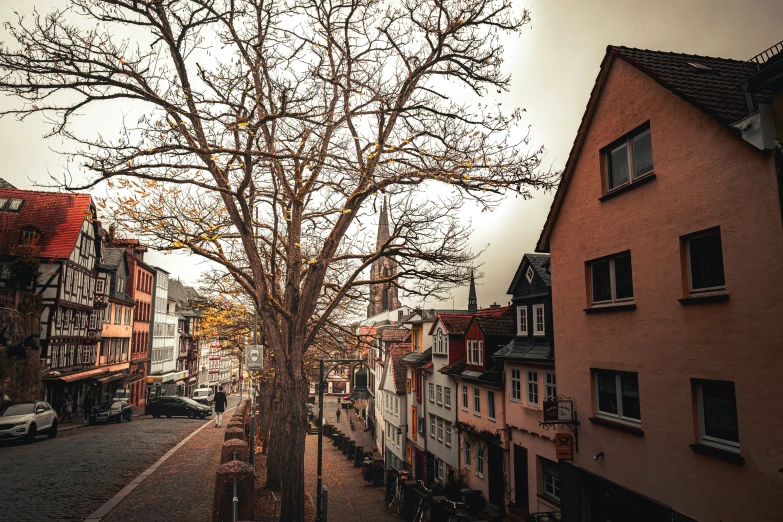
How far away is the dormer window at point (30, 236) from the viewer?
3134 cm

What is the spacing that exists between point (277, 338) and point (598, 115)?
9585mm

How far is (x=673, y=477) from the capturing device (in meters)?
9.70

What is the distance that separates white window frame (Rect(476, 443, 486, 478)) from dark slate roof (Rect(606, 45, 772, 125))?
18679mm

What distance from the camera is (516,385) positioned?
2186 centimetres

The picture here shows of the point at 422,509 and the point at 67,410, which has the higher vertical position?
the point at 67,410

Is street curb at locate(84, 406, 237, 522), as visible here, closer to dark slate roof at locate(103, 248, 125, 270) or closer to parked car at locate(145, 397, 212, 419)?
parked car at locate(145, 397, 212, 419)

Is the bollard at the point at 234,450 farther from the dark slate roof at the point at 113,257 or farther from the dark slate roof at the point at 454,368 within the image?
the dark slate roof at the point at 113,257

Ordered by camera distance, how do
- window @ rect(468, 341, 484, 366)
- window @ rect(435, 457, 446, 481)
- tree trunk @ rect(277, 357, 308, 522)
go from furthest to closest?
1. window @ rect(435, 457, 446, 481)
2. window @ rect(468, 341, 484, 366)
3. tree trunk @ rect(277, 357, 308, 522)

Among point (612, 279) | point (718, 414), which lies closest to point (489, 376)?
point (612, 279)

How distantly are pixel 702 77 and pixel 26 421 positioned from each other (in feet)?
80.1

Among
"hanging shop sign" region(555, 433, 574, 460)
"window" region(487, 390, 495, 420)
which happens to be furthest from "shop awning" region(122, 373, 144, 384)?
"hanging shop sign" region(555, 433, 574, 460)

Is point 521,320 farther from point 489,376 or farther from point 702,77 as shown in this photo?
point 702,77

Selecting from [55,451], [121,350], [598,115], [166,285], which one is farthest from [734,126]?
[166,285]

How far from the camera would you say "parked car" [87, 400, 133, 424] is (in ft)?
96.8
